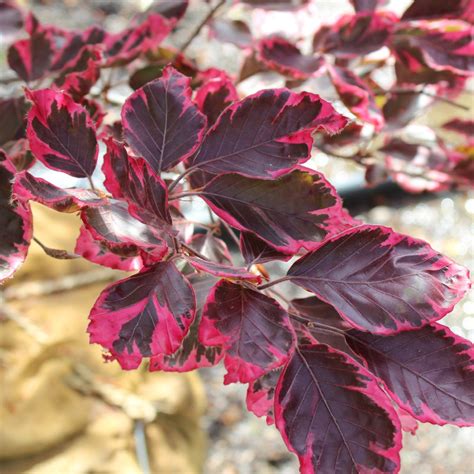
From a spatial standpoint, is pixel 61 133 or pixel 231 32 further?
pixel 231 32

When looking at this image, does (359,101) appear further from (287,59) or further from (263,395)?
(263,395)

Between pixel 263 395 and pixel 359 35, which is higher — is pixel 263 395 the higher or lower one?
the lower one

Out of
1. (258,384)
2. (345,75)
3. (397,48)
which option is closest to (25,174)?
(258,384)

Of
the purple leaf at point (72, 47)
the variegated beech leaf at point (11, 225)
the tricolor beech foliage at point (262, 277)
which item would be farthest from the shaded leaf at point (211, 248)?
the purple leaf at point (72, 47)

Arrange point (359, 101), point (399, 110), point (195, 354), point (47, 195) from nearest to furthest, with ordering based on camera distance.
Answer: point (47, 195) < point (195, 354) < point (359, 101) < point (399, 110)

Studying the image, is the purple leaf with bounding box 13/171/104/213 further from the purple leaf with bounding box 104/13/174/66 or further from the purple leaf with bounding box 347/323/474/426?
the purple leaf with bounding box 104/13/174/66

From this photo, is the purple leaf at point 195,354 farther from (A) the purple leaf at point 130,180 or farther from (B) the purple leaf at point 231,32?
(B) the purple leaf at point 231,32

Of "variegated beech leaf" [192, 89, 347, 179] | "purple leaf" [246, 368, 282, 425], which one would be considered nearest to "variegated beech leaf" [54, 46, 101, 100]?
"variegated beech leaf" [192, 89, 347, 179]

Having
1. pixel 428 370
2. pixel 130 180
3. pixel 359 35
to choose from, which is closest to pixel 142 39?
pixel 359 35
